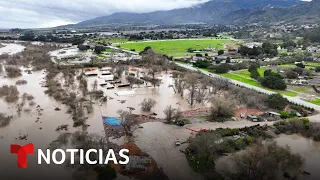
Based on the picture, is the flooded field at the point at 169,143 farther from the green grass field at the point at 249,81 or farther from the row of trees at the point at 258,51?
the row of trees at the point at 258,51

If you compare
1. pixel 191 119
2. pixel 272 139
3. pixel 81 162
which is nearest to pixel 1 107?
pixel 81 162

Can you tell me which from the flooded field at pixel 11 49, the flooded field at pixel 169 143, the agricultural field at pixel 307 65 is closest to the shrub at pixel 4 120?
the flooded field at pixel 169 143

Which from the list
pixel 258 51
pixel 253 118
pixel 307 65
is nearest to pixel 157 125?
pixel 253 118

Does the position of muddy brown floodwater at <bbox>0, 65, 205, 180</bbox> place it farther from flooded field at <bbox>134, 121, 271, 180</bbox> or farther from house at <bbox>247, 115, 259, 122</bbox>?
house at <bbox>247, 115, 259, 122</bbox>

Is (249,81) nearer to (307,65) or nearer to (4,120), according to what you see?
(307,65)

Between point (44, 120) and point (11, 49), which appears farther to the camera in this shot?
point (11, 49)

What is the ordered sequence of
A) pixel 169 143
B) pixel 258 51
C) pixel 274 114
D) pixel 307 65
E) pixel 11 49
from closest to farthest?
pixel 169 143
pixel 274 114
pixel 307 65
pixel 258 51
pixel 11 49

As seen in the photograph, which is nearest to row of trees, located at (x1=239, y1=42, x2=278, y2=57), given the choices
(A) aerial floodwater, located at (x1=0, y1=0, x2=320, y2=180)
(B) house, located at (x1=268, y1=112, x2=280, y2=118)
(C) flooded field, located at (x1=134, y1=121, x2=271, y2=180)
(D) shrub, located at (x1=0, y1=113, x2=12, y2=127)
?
(A) aerial floodwater, located at (x1=0, y1=0, x2=320, y2=180)

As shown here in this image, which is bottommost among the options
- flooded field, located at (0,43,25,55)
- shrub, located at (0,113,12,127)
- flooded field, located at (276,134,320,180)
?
flooded field, located at (276,134,320,180)
